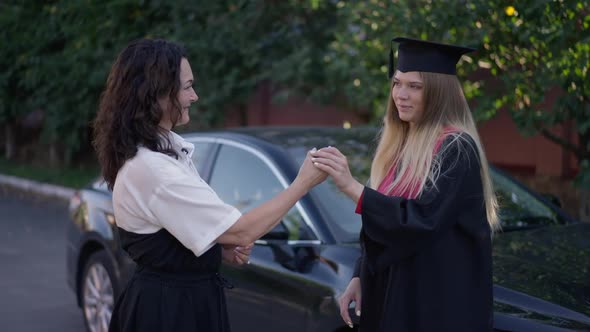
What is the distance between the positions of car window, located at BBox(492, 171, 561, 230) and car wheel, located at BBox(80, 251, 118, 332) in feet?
7.73

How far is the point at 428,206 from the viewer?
2.54 metres

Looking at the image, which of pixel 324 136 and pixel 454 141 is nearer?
pixel 454 141

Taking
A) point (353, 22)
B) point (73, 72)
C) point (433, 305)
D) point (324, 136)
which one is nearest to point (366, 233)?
point (433, 305)

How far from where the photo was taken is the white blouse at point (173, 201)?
8.16 feet

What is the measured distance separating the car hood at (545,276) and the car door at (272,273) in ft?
2.87

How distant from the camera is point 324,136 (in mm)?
4738

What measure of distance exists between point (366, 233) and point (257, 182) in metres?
1.82

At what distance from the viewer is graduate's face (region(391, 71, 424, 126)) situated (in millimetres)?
2732

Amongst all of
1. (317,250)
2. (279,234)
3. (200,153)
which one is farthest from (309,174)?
(200,153)

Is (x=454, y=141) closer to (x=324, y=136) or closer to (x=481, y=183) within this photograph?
(x=481, y=183)

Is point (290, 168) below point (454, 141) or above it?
below

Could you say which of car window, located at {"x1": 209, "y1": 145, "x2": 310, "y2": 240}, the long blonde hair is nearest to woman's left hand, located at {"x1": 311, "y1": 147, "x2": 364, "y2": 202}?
the long blonde hair

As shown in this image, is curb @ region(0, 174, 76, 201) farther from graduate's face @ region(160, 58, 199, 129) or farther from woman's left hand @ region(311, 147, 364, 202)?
woman's left hand @ region(311, 147, 364, 202)

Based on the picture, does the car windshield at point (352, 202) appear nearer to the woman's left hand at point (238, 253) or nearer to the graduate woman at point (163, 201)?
the woman's left hand at point (238, 253)
